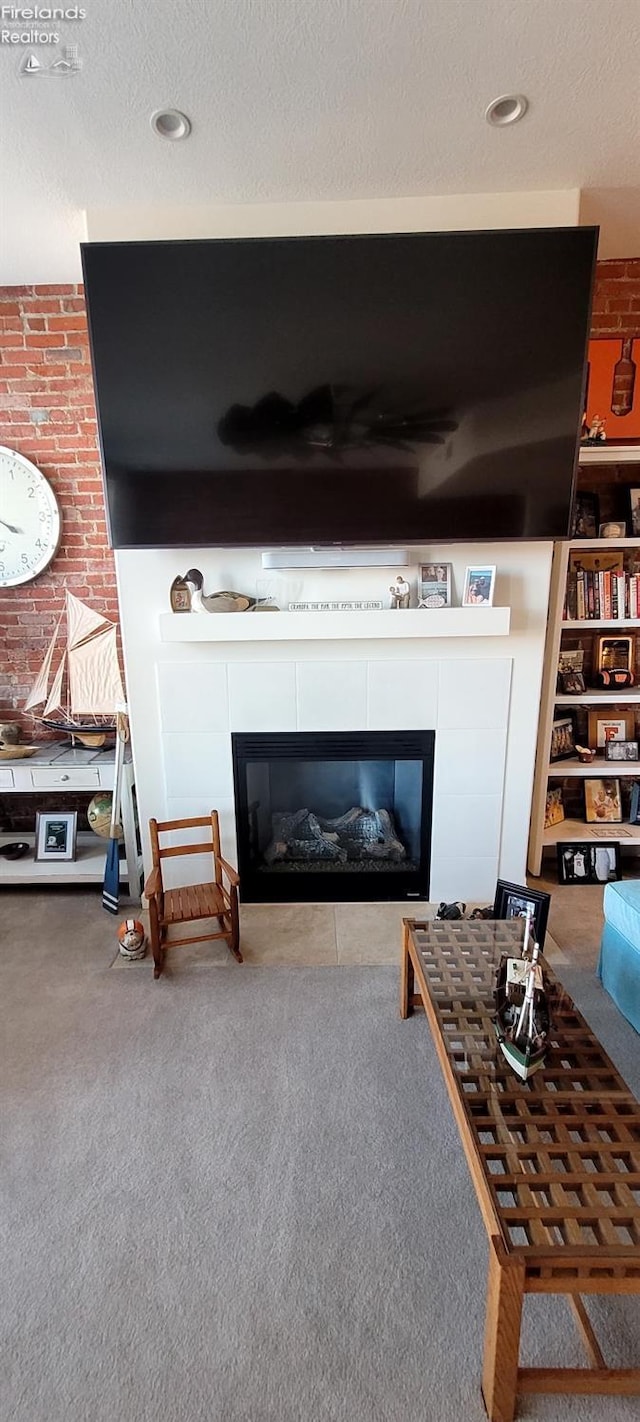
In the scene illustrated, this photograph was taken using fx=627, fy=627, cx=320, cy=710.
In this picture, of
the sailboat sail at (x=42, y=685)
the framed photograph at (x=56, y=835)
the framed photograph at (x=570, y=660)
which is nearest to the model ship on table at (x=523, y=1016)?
the framed photograph at (x=570, y=660)

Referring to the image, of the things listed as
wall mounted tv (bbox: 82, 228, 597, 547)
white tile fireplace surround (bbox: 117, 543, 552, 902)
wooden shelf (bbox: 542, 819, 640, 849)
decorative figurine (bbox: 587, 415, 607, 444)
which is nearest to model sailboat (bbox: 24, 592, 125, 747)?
white tile fireplace surround (bbox: 117, 543, 552, 902)

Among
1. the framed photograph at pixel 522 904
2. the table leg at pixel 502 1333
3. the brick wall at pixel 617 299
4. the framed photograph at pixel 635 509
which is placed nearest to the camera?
the table leg at pixel 502 1333

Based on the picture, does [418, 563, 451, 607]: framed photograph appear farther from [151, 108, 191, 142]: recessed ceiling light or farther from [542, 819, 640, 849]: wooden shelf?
[151, 108, 191, 142]: recessed ceiling light

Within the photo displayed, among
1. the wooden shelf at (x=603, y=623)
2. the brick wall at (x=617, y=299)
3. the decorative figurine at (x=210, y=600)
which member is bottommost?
the wooden shelf at (x=603, y=623)

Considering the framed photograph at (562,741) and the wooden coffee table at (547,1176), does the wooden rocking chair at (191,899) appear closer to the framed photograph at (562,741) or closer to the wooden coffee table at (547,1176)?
the wooden coffee table at (547,1176)

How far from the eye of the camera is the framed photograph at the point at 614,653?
287 centimetres

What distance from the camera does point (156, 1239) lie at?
143cm

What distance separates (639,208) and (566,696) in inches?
70.0

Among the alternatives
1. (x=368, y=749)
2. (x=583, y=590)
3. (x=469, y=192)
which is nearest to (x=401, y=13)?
(x=469, y=192)

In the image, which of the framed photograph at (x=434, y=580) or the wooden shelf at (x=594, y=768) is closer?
the framed photograph at (x=434, y=580)

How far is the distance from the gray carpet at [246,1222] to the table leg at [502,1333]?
2.3 inches

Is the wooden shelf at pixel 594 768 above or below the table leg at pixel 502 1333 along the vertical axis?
above

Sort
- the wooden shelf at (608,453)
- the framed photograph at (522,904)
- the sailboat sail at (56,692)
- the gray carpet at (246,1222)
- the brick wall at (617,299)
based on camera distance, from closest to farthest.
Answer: the gray carpet at (246,1222)
the framed photograph at (522,904)
the wooden shelf at (608,453)
the brick wall at (617,299)
the sailboat sail at (56,692)

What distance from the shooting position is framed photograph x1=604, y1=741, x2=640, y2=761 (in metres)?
2.88
